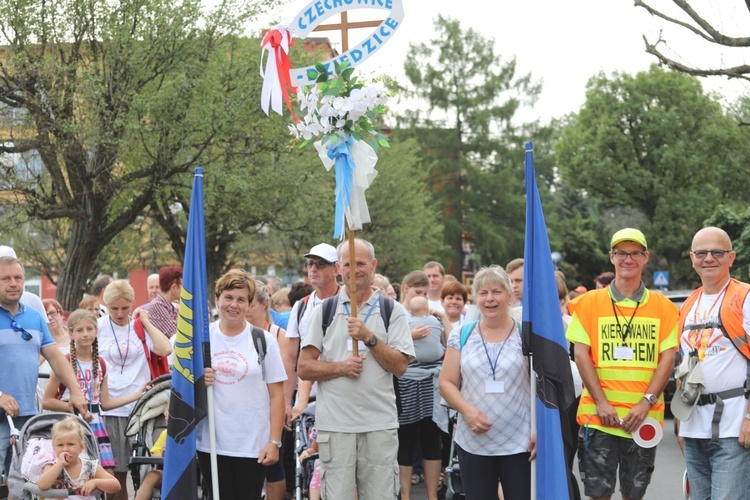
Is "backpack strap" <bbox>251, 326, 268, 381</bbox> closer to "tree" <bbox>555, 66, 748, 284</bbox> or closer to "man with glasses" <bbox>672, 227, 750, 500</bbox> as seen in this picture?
"man with glasses" <bbox>672, 227, 750, 500</bbox>

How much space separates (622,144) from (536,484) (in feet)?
181

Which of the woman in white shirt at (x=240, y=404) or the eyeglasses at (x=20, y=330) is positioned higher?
the eyeglasses at (x=20, y=330)

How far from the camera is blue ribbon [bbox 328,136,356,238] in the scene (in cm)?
667

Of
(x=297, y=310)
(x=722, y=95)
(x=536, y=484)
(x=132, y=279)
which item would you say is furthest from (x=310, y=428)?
(x=132, y=279)

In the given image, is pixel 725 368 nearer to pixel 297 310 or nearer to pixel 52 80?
pixel 297 310

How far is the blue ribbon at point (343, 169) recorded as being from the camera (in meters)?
6.67

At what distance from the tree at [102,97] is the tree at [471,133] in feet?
111

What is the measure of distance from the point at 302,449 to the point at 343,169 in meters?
2.48

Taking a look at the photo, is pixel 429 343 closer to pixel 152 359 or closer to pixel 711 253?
pixel 152 359

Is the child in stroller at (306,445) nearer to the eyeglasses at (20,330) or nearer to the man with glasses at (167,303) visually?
the man with glasses at (167,303)

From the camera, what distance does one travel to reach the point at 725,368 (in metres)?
6.39

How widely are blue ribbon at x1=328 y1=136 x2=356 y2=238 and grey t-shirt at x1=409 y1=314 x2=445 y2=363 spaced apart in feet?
9.36

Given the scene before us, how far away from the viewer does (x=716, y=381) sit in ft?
21.0

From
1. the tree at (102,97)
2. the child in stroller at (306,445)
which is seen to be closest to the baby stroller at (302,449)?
the child in stroller at (306,445)
